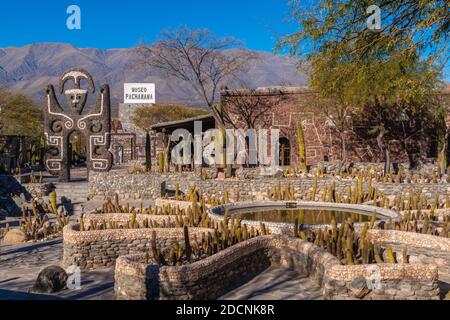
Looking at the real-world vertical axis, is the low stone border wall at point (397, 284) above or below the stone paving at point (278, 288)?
above

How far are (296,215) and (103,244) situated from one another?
6601mm

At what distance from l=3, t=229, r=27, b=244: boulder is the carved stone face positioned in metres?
9.55

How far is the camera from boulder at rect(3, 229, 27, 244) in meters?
13.8

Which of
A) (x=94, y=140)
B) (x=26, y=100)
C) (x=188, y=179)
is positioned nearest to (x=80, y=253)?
(x=188, y=179)

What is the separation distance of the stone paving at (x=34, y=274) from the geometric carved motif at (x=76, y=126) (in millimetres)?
8629

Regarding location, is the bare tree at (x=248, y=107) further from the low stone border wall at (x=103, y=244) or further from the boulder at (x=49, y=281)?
the boulder at (x=49, y=281)

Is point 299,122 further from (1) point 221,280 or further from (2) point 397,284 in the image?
(2) point 397,284

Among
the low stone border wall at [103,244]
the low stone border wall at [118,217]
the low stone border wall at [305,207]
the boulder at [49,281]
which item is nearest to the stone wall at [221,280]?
the boulder at [49,281]

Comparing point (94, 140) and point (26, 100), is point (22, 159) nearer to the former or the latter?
point (94, 140)

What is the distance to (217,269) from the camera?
826 centimetres

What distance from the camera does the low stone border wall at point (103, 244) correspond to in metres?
10.4

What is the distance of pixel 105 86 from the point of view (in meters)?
21.6

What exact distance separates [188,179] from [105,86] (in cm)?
638
